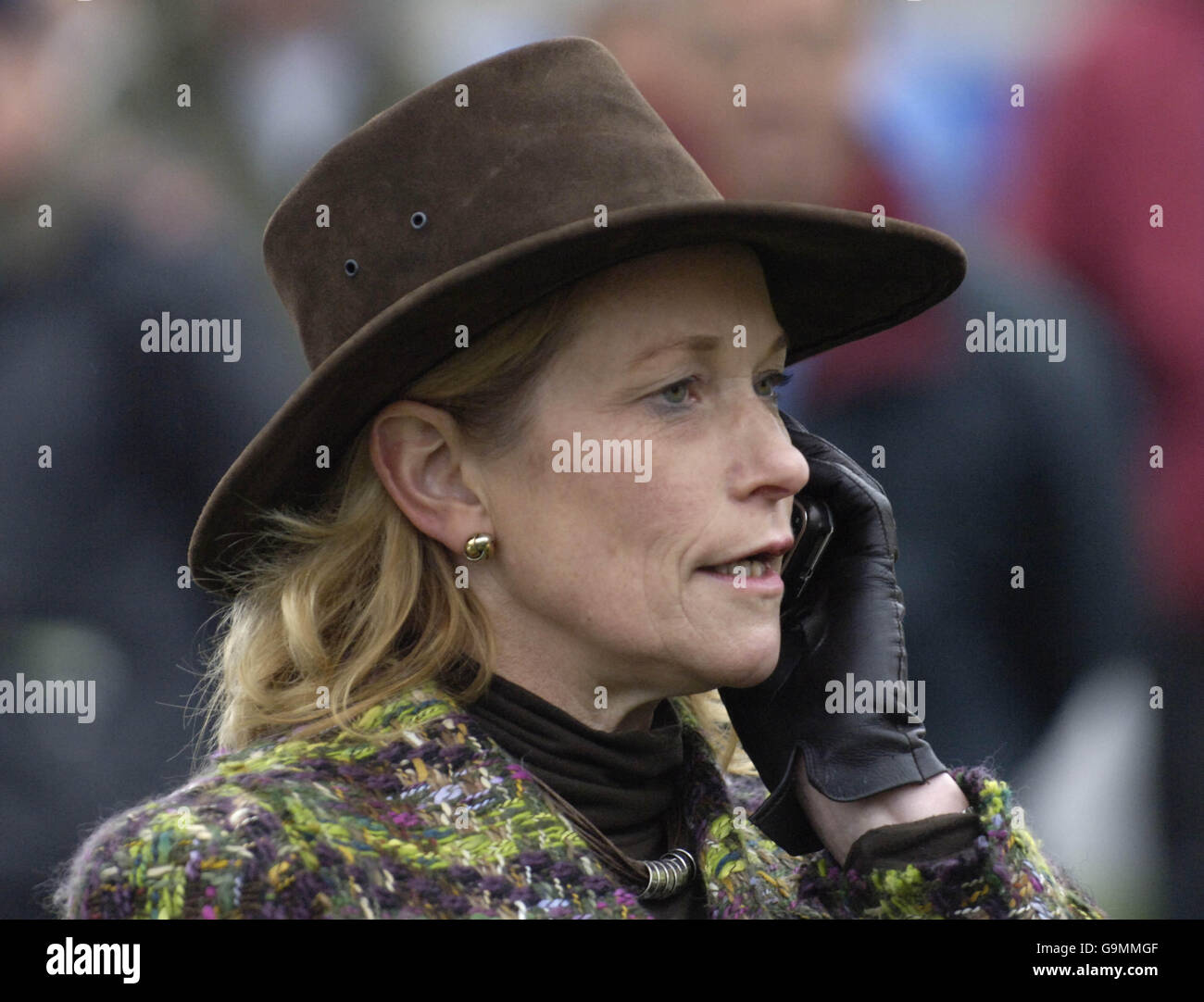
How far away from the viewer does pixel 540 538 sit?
2246 millimetres

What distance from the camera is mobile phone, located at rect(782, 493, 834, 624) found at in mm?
2584

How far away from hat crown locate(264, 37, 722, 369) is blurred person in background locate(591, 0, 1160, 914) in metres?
1.41

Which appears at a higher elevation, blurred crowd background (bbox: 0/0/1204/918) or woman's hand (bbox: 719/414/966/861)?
blurred crowd background (bbox: 0/0/1204/918)

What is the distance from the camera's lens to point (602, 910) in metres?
2.10

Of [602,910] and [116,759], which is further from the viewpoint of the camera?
A: [116,759]

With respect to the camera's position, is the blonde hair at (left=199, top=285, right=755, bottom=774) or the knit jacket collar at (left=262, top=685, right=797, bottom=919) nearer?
the knit jacket collar at (left=262, top=685, right=797, bottom=919)

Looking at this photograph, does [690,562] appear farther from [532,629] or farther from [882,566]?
[882,566]

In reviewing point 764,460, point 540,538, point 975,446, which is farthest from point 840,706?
point 975,446

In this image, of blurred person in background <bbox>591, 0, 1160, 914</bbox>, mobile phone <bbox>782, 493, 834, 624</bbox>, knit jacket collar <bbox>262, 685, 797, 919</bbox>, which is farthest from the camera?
blurred person in background <bbox>591, 0, 1160, 914</bbox>

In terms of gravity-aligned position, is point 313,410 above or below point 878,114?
below

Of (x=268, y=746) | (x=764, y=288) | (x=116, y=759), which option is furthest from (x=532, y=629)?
(x=116, y=759)

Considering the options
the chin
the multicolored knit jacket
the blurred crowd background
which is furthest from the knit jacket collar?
the blurred crowd background

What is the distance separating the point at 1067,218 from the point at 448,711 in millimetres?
2227

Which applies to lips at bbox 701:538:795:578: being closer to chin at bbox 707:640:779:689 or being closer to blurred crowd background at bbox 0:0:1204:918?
chin at bbox 707:640:779:689
